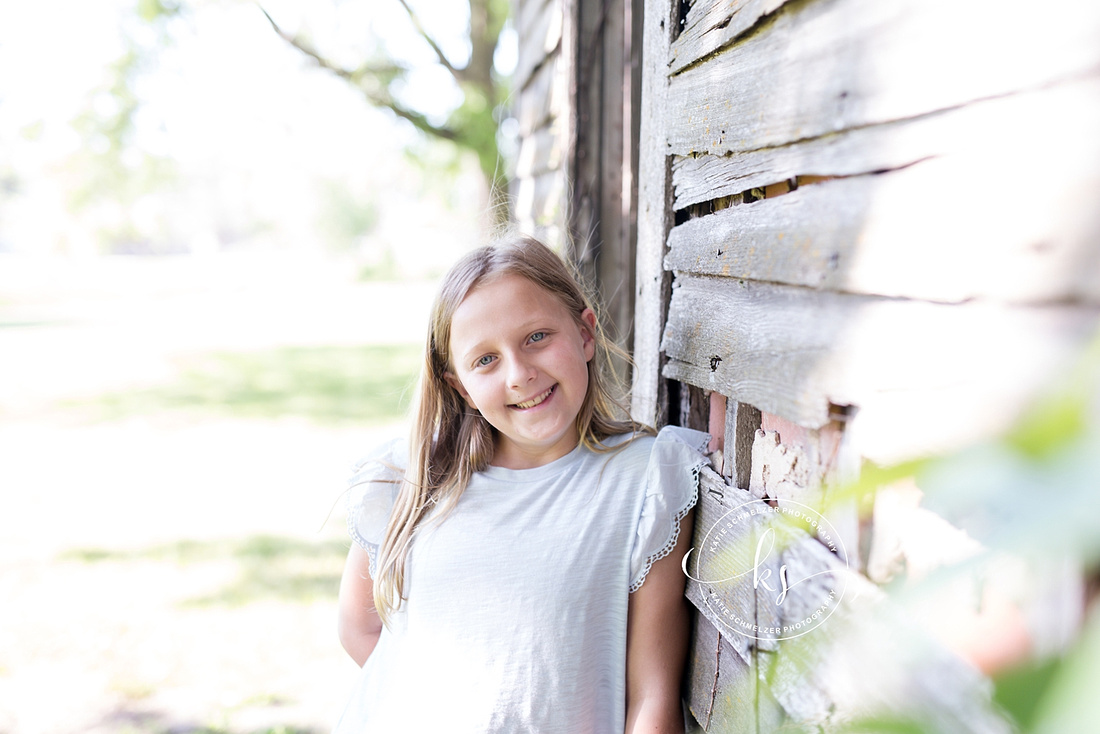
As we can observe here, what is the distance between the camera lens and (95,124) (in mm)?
12562

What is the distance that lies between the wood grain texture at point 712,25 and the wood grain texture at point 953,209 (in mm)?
210

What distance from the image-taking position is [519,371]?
65.1 inches

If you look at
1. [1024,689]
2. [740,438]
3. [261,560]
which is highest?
[1024,689]

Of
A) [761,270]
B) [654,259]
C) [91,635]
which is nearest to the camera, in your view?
[761,270]

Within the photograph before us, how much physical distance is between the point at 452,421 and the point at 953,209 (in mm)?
1289

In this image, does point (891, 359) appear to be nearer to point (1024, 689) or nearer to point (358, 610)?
point (1024, 689)

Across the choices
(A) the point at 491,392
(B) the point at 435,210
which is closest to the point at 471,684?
(A) the point at 491,392

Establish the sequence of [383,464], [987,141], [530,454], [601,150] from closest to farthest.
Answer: [987,141] < [530,454] < [383,464] < [601,150]

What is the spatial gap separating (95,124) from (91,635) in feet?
35.8

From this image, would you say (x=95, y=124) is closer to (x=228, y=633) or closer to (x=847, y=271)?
(x=228, y=633)

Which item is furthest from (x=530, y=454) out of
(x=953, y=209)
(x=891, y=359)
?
(x=953, y=209)

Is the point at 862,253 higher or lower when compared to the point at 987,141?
lower

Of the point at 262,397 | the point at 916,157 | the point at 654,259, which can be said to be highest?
the point at 916,157

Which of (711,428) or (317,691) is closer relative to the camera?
(711,428)
